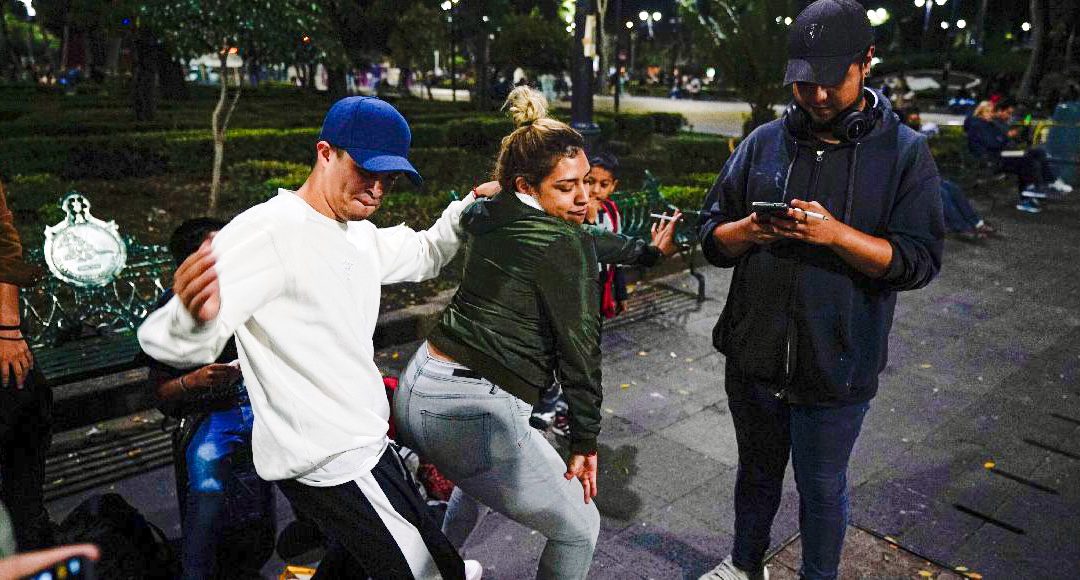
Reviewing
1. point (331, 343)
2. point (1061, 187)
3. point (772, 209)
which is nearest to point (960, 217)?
point (1061, 187)

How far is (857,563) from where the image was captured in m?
3.23

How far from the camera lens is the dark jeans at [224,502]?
106 inches

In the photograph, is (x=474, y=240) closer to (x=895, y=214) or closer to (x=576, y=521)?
(x=576, y=521)

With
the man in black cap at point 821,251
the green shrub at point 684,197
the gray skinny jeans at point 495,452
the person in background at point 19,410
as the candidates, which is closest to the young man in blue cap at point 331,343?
the gray skinny jeans at point 495,452

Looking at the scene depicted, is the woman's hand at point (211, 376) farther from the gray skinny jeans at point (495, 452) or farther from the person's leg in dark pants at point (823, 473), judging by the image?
the person's leg in dark pants at point (823, 473)

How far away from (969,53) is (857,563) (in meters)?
56.4

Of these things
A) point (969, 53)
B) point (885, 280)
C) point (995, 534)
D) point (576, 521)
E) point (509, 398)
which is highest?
point (969, 53)

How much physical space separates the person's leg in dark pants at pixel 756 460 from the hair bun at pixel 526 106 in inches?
47.0

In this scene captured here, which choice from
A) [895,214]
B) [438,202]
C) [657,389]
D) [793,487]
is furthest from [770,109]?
[895,214]

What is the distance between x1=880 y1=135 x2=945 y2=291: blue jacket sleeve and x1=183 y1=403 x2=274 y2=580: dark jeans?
2.36m

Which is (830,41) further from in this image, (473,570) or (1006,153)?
(1006,153)

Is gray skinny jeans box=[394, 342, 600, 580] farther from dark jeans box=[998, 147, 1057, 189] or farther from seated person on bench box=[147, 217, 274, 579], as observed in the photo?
dark jeans box=[998, 147, 1057, 189]

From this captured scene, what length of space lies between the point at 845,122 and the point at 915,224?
0.40 metres

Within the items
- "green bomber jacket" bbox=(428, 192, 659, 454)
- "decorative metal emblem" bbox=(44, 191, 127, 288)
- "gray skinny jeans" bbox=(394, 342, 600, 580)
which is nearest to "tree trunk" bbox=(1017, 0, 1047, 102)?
"decorative metal emblem" bbox=(44, 191, 127, 288)
